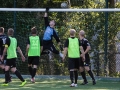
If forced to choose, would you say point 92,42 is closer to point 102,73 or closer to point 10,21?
point 102,73

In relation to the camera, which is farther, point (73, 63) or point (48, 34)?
point (48, 34)

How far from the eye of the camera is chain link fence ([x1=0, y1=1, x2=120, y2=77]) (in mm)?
14852

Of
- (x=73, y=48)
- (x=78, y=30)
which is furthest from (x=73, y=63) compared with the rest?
(x=78, y=30)

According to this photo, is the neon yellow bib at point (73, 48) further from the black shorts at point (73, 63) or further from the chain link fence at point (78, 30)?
the chain link fence at point (78, 30)

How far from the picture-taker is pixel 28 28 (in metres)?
15.5

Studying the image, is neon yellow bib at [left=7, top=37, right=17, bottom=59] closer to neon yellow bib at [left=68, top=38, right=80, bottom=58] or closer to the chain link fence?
neon yellow bib at [left=68, top=38, right=80, bottom=58]

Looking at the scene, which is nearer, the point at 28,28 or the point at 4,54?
the point at 4,54

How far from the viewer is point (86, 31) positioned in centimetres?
1514

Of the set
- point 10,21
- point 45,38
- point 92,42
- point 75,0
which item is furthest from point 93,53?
point 75,0

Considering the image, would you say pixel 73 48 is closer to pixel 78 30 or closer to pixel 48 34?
pixel 48 34

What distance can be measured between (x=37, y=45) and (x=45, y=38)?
1.38ft

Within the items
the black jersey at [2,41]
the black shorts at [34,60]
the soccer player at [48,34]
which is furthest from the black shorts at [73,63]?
the black jersey at [2,41]

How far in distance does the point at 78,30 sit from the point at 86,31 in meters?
0.36

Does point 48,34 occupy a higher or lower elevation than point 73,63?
higher
